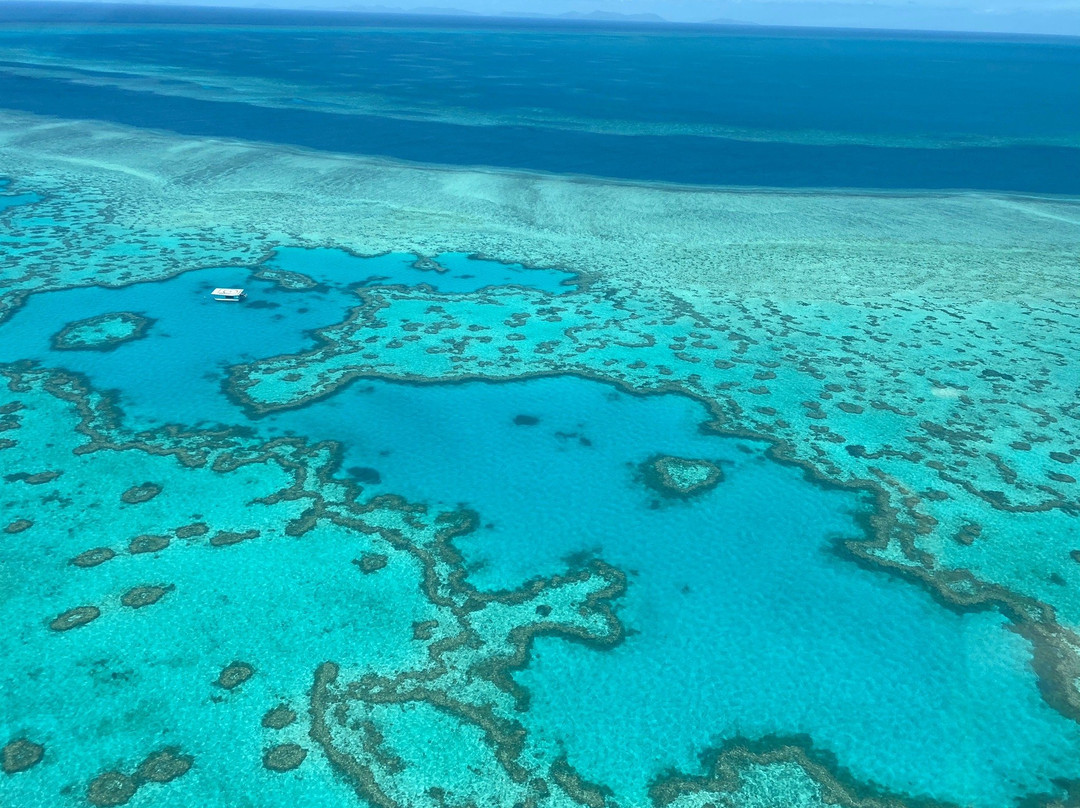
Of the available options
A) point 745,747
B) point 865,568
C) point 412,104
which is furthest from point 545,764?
point 412,104

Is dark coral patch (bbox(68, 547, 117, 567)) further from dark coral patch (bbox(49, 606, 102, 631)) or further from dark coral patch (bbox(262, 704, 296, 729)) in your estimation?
dark coral patch (bbox(262, 704, 296, 729))

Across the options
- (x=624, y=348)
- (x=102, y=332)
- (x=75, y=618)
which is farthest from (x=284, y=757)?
(x=102, y=332)

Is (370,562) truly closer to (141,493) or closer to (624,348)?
(141,493)

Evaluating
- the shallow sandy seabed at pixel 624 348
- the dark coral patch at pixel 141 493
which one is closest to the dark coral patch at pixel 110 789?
the shallow sandy seabed at pixel 624 348

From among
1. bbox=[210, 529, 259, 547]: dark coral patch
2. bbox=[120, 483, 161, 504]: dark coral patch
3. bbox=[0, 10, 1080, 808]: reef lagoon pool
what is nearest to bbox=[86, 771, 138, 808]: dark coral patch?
bbox=[0, 10, 1080, 808]: reef lagoon pool

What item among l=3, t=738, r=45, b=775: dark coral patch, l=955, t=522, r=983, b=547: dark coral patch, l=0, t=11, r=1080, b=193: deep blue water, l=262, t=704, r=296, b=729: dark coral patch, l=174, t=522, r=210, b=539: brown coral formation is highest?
l=0, t=11, r=1080, b=193: deep blue water
